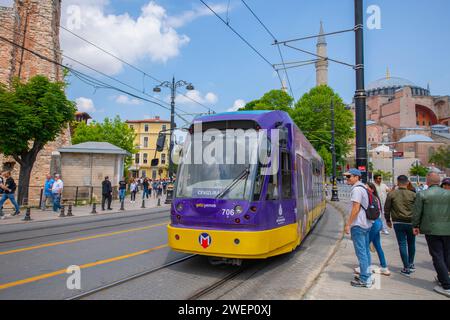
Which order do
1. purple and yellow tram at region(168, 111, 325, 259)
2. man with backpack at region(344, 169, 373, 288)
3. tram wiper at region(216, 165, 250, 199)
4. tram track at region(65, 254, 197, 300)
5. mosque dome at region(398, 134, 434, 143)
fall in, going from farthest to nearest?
1. mosque dome at region(398, 134, 434, 143)
2. tram wiper at region(216, 165, 250, 199)
3. purple and yellow tram at region(168, 111, 325, 259)
4. man with backpack at region(344, 169, 373, 288)
5. tram track at region(65, 254, 197, 300)

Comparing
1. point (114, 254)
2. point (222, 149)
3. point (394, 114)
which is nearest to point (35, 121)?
point (114, 254)

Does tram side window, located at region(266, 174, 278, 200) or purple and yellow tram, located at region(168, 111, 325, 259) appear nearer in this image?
purple and yellow tram, located at region(168, 111, 325, 259)

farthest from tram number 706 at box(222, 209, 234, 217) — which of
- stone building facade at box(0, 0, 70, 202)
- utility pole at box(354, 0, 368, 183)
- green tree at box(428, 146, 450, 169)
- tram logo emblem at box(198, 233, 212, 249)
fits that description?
green tree at box(428, 146, 450, 169)

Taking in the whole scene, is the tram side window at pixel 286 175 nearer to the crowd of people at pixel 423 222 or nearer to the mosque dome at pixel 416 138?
the crowd of people at pixel 423 222

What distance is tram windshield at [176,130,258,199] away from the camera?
217 inches

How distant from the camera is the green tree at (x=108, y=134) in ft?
165

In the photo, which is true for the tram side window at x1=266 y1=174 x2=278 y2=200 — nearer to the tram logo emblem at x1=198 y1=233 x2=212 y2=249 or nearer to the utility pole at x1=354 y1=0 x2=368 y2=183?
the tram logo emblem at x1=198 y1=233 x2=212 y2=249

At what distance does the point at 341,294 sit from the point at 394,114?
112 metres

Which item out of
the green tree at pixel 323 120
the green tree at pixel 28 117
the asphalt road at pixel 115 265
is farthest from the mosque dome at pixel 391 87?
the asphalt road at pixel 115 265

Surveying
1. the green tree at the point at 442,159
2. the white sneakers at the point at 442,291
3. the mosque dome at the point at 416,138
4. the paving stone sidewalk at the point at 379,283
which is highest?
the mosque dome at the point at 416,138

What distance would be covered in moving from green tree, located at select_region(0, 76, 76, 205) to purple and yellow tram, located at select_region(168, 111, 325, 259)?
14845mm

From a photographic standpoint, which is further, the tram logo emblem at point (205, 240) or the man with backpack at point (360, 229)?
the tram logo emblem at point (205, 240)

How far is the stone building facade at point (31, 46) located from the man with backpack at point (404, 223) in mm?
27618
